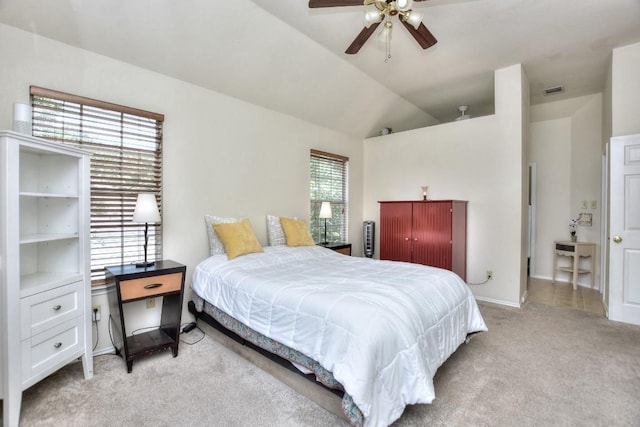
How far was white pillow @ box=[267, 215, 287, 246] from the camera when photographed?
3.77 metres

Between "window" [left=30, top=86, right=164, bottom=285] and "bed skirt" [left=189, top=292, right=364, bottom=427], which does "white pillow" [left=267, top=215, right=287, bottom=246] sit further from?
"window" [left=30, top=86, right=164, bottom=285]

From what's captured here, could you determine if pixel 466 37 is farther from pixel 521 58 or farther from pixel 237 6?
pixel 237 6

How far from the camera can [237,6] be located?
262 cm

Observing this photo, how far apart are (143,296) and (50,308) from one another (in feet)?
1.90

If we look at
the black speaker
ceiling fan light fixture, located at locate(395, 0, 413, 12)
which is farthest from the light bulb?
the black speaker

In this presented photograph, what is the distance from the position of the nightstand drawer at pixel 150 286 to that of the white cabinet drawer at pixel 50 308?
271 millimetres

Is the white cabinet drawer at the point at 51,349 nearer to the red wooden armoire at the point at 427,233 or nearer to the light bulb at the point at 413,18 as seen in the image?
the light bulb at the point at 413,18

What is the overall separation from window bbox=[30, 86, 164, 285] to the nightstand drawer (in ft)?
1.59

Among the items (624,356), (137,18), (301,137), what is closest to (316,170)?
(301,137)

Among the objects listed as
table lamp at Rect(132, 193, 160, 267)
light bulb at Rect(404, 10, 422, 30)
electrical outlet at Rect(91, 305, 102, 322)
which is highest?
light bulb at Rect(404, 10, 422, 30)

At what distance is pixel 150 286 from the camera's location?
2.44 m

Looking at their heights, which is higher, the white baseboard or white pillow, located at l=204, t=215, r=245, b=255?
white pillow, located at l=204, t=215, r=245, b=255

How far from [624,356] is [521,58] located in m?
3.25

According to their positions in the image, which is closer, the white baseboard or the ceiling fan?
the ceiling fan
